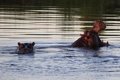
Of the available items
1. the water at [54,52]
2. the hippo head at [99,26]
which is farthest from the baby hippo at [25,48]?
the hippo head at [99,26]

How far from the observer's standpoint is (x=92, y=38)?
2014 cm

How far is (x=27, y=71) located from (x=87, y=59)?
259 cm

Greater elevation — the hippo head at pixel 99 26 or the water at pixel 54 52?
the hippo head at pixel 99 26

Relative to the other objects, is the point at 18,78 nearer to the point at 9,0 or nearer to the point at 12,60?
the point at 12,60

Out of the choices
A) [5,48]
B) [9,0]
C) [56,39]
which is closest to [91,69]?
[5,48]

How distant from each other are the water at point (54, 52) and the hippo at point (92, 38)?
14.4 inches

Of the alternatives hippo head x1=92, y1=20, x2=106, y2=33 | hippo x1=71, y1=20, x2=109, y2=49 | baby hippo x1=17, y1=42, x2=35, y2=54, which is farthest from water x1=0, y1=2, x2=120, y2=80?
hippo head x1=92, y1=20, x2=106, y2=33

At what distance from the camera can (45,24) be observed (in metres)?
27.8

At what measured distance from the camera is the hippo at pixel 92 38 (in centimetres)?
2005

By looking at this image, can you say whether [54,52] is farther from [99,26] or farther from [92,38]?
[99,26]

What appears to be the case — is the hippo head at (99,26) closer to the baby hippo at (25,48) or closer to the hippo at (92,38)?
the hippo at (92,38)

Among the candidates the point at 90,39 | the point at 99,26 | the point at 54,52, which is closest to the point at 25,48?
the point at 54,52

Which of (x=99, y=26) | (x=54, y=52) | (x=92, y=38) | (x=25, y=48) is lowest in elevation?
(x=54, y=52)

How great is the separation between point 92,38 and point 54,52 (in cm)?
195
